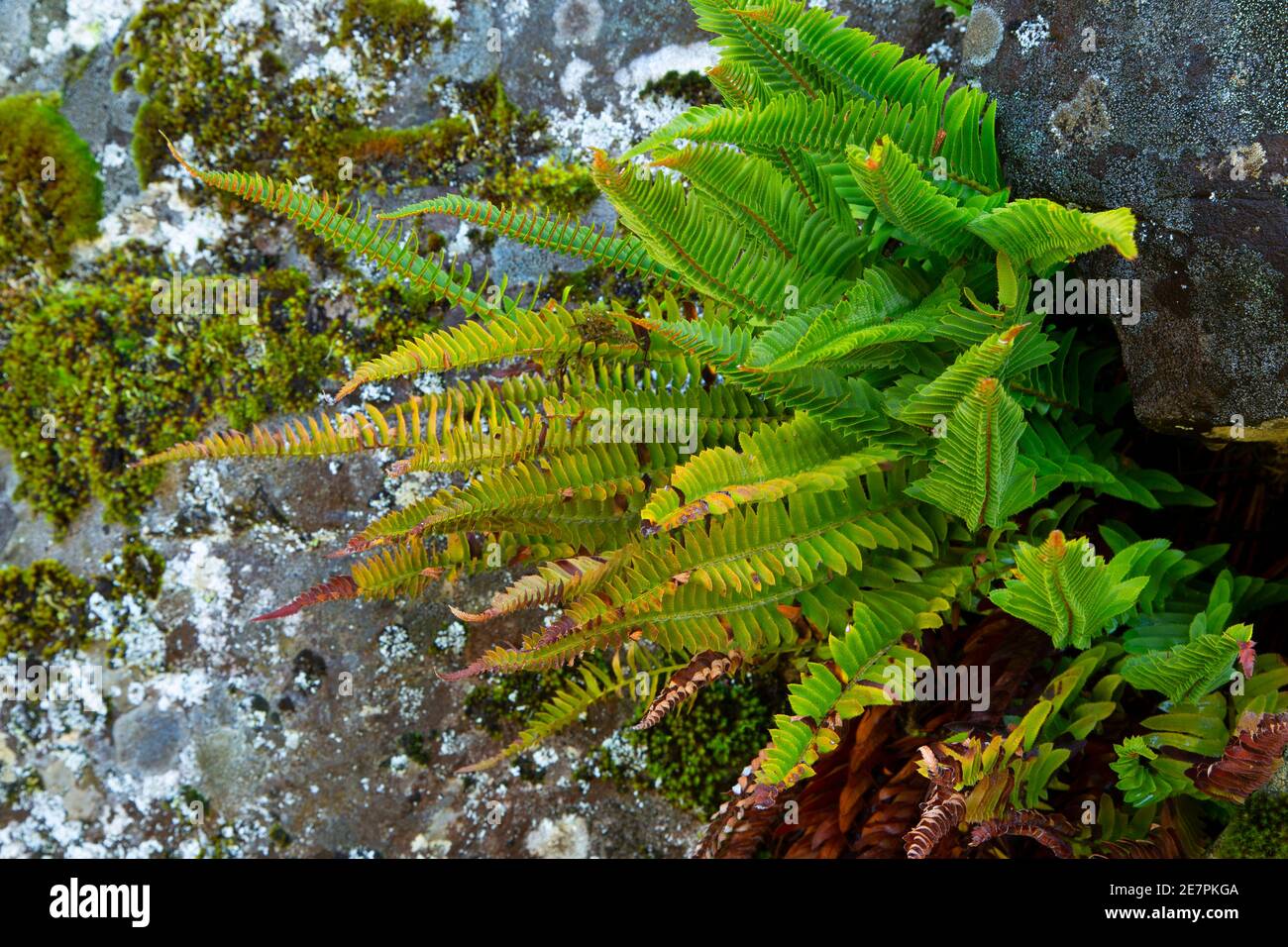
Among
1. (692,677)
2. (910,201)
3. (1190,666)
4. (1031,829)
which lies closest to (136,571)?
(692,677)

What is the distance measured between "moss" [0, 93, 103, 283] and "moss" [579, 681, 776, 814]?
2.45 meters

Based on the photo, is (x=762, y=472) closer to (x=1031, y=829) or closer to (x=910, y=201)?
(x=910, y=201)

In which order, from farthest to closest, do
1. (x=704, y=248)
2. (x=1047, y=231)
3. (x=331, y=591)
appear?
(x=331, y=591), (x=704, y=248), (x=1047, y=231)

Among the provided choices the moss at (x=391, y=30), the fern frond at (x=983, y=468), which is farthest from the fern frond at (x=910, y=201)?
the moss at (x=391, y=30)

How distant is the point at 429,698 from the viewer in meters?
3.31

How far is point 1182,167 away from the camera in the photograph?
97.6 inches

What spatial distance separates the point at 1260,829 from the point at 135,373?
A: 3445 millimetres

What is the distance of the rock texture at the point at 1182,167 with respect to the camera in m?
2.38

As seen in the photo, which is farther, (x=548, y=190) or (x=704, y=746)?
(x=548, y=190)

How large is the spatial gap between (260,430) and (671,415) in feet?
3.67

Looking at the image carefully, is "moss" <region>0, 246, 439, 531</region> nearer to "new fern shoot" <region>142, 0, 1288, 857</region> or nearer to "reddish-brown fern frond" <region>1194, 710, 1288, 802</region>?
"new fern shoot" <region>142, 0, 1288, 857</region>

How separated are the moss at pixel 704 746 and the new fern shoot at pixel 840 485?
0.21 meters
